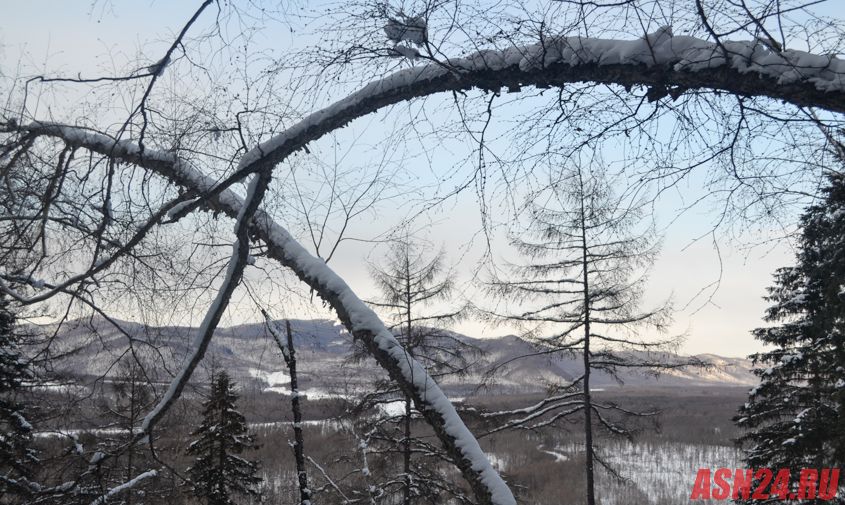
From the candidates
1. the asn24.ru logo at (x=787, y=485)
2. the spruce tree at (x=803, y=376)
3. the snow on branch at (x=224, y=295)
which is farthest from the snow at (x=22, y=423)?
the spruce tree at (x=803, y=376)

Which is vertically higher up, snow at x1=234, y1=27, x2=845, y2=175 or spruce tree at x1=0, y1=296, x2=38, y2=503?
snow at x1=234, y1=27, x2=845, y2=175

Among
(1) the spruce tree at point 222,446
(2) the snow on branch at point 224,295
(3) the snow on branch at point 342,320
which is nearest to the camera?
(3) the snow on branch at point 342,320

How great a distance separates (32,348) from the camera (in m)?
16.4

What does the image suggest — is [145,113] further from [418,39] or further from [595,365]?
[595,365]

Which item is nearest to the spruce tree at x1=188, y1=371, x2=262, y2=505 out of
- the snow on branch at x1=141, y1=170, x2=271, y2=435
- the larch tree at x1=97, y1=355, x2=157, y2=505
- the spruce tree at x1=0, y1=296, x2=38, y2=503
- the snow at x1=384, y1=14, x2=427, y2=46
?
the larch tree at x1=97, y1=355, x2=157, y2=505

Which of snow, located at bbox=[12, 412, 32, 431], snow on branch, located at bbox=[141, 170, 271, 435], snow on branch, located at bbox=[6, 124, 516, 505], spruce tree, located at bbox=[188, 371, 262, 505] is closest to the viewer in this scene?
snow on branch, located at bbox=[6, 124, 516, 505]

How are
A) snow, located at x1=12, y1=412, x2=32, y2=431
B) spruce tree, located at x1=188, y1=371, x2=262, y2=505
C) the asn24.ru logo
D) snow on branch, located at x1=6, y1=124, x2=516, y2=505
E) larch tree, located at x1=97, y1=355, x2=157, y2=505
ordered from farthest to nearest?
spruce tree, located at x1=188, y1=371, x2=262, y2=505
snow, located at x1=12, y1=412, x2=32, y2=431
the asn24.ru logo
larch tree, located at x1=97, y1=355, x2=157, y2=505
snow on branch, located at x1=6, y1=124, x2=516, y2=505

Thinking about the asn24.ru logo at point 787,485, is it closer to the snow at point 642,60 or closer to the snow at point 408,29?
the snow at point 642,60

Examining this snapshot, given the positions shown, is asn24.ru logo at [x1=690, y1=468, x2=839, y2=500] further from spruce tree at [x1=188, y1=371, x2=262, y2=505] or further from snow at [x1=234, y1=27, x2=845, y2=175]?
snow at [x1=234, y1=27, x2=845, y2=175]

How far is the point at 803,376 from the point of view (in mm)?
13539

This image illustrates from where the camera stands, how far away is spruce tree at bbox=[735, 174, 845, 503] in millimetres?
11789

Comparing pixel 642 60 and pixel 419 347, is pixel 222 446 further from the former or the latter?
pixel 642 60

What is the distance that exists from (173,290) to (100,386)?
2.14 meters

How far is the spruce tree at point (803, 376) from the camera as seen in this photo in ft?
38.7
